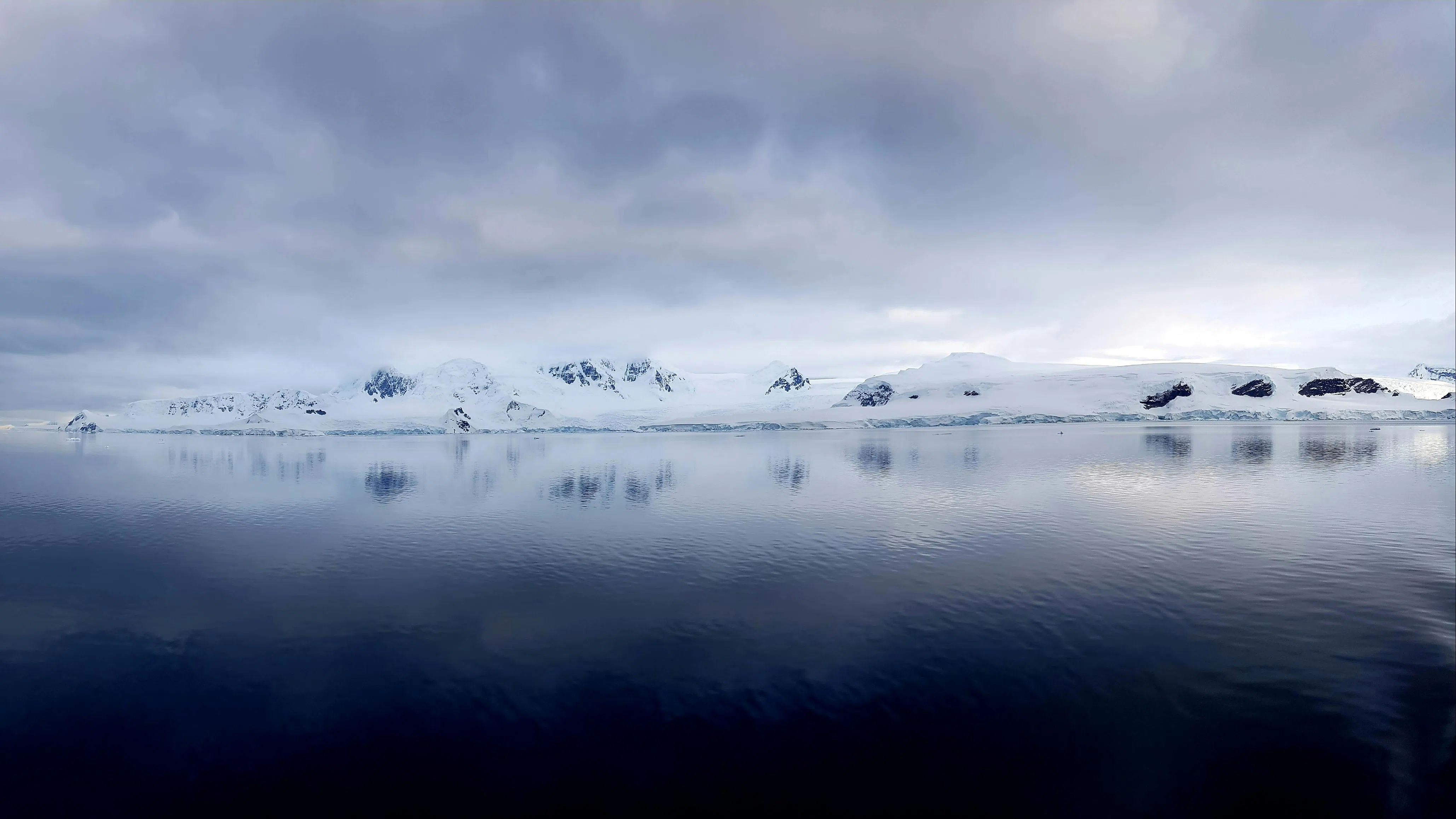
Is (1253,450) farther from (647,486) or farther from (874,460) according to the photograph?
(647,486)

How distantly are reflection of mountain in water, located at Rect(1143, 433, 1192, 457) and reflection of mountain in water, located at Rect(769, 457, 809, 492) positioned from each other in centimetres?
4707

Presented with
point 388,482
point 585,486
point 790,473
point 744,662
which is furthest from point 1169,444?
point 388,482

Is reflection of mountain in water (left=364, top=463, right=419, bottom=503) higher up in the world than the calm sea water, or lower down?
higher up

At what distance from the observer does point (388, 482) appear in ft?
216

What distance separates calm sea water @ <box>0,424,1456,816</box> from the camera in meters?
13.2

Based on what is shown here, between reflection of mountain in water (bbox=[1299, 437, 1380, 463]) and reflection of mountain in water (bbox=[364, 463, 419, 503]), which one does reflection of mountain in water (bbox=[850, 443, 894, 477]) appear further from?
reflection of mountain in water (bbox=[1299, 437, 1380, 463])

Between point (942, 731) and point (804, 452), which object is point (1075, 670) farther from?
point (804, 452)

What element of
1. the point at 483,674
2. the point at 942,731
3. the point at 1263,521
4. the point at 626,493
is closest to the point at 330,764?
the point at 483,674

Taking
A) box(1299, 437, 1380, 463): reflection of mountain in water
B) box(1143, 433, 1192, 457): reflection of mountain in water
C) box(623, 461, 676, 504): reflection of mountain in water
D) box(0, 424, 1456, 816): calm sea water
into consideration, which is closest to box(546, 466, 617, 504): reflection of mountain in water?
box(623, 461, 676, 504): reflection of mountain in water

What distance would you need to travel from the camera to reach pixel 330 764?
13977 mm

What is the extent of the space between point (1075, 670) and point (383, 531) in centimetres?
3726

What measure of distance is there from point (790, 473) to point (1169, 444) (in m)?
73.1

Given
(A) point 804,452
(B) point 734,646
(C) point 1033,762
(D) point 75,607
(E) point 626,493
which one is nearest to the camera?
(C) point 1033,762

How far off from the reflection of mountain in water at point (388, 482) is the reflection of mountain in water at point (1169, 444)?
88748 millimetres
